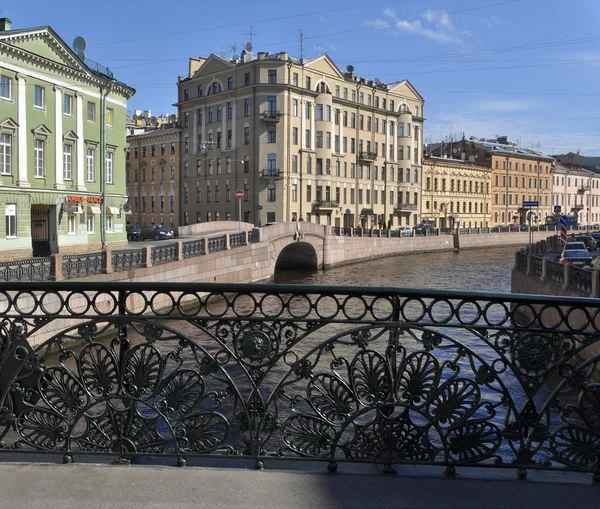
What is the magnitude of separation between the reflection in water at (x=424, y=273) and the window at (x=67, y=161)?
12.6 metres

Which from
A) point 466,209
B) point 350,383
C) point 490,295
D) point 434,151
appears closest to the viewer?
point 490,295

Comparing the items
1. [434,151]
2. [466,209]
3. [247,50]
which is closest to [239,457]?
[247,50]

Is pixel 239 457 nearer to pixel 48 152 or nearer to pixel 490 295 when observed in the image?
pixel 490 295

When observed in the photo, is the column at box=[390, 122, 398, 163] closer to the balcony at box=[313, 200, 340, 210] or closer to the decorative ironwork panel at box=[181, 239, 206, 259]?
the balcony at box=[313, 200, 340, 210]

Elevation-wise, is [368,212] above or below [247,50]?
below

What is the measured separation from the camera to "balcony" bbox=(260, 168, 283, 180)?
170ft

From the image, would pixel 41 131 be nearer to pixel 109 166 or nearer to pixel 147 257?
pixel 109 166

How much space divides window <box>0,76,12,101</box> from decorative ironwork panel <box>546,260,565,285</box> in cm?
2034

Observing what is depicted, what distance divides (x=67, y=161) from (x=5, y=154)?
379 centimetres

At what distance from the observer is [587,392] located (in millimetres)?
3104

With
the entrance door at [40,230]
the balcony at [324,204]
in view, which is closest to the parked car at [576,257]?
the entrance door at [40,230]

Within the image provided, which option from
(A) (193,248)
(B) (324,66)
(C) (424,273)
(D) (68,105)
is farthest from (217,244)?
(B) (324,66)

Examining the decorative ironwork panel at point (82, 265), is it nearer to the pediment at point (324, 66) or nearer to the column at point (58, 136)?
the column at point (58, 136)

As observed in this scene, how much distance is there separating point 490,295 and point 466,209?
76.3m
